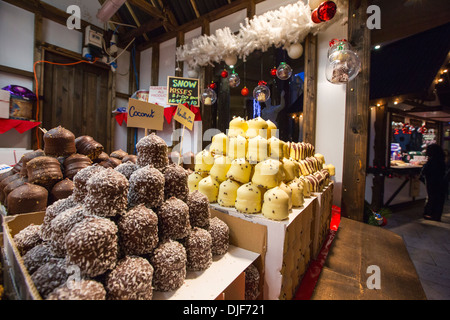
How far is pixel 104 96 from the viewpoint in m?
5.50

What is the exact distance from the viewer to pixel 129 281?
753mm

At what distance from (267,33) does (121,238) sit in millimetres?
3605

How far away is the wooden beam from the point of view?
329cm

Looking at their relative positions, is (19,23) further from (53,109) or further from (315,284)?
(315,284)

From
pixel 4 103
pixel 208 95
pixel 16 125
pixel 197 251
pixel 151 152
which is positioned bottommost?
pixel 197 251

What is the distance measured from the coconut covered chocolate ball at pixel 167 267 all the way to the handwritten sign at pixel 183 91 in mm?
3620

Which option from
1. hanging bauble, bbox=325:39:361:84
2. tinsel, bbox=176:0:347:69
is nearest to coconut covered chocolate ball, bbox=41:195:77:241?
hanging bauble, bbox=325:39:361:84

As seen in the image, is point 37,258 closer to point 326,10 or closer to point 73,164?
point 73,164

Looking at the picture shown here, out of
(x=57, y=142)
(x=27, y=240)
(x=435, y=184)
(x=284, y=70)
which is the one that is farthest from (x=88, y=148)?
(x=435, y=184)

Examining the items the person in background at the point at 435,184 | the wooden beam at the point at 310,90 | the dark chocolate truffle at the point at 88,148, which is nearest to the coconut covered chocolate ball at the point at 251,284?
the dark chocolate truffle at the point at 88,148

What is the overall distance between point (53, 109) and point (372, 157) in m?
8.00

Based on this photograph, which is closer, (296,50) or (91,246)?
(91,246)

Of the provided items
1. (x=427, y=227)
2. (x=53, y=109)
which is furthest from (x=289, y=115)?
(x=53, y=109)

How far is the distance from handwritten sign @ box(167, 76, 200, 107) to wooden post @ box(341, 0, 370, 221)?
2.76 metres
